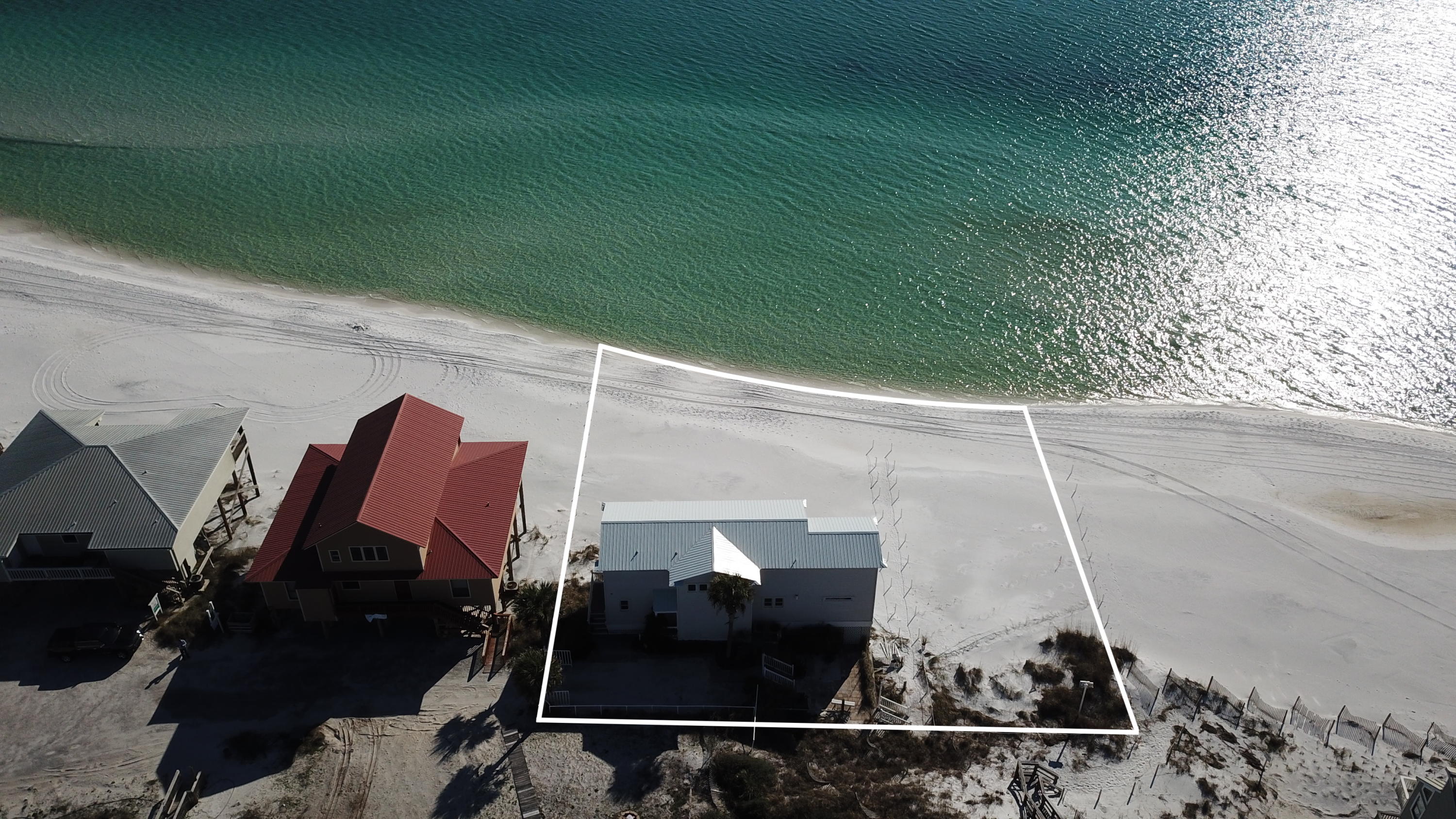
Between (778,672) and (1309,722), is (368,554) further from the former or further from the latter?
(1309,722)

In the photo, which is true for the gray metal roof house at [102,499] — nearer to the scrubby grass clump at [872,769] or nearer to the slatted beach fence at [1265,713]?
the scrubby grass clump at [872,769]

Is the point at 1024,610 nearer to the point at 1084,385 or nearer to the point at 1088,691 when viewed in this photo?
the point at 1088,691

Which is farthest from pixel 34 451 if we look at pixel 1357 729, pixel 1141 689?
pixel 1357 729

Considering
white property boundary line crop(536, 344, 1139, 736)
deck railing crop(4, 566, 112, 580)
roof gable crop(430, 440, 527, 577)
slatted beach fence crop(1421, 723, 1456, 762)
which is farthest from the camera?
roof gable crop(430, 440, 527, 577)

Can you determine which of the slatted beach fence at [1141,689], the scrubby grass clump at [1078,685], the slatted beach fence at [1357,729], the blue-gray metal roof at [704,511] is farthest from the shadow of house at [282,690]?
the slatted beach fence at [1357,729]

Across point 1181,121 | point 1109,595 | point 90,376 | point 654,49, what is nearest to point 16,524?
point 90,376

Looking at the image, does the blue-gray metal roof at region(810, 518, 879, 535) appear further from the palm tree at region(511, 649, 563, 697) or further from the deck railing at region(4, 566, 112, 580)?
the deck railing at region(4, 566, 112, 580)

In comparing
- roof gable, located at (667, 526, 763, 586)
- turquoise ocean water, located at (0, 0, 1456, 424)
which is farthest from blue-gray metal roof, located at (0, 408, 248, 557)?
turquoise ocean water, located at (0, 0, 1456, 424)
